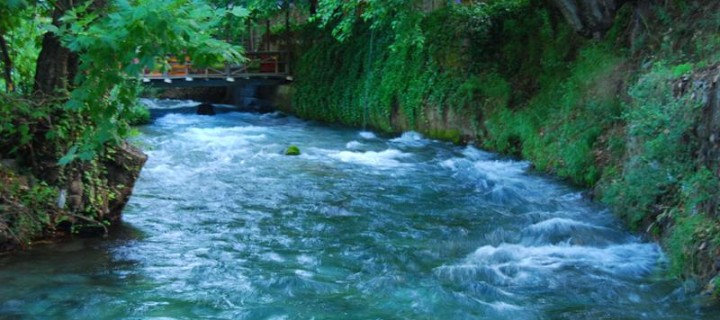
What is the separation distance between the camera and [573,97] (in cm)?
1292

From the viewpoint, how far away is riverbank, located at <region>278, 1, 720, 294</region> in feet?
25.3

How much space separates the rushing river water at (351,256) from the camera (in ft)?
20.8

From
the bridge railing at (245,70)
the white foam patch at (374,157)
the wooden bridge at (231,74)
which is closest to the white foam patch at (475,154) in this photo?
the white foam patch at (374,157)

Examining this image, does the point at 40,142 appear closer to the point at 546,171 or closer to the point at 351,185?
the point at 351,185

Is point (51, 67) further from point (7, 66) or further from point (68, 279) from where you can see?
point (68, 279)

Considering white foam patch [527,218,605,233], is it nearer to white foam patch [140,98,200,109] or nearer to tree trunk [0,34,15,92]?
tree trunk [0,34,15,92]

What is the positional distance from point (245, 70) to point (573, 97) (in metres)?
14.9

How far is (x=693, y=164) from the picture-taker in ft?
25.0

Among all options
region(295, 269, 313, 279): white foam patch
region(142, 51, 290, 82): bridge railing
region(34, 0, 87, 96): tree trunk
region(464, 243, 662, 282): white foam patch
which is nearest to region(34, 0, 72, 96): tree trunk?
region(34, 0, 87, 96): tree trunk

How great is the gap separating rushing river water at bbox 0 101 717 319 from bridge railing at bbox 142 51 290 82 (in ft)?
37.2

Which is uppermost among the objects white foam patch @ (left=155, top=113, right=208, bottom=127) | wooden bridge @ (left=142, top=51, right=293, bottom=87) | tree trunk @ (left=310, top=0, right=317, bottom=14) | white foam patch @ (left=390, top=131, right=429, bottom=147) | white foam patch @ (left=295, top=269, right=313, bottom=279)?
tree trunk @ (left=310, top=0, right=317, bottom=14)

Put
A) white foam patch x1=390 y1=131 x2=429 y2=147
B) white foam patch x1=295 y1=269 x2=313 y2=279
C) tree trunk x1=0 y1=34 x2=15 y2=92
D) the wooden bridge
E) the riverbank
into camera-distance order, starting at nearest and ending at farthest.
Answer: white foam patch x1=295 y1=269 x2=313 y2=279 < tree trunk x1=0 y1=34 x2=15 y2=92 < the riverbank < white foam patch x1=390 y1=131 x2=429 y2=147 < the wooden bridge

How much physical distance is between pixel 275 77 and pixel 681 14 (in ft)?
54.3

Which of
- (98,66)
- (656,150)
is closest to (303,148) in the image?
(656,150)
